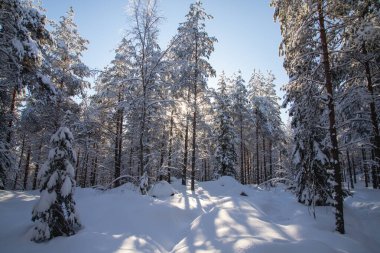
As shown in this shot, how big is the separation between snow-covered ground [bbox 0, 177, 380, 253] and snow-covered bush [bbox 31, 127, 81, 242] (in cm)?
36

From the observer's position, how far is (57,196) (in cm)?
845

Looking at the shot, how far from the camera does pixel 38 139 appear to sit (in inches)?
960

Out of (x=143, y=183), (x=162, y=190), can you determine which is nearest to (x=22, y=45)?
(x=143, y=183)

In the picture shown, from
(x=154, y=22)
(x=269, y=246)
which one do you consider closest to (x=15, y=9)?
(x=154, y=22)

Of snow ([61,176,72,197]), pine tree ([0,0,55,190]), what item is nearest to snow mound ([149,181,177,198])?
snow ([61,176,72,197])

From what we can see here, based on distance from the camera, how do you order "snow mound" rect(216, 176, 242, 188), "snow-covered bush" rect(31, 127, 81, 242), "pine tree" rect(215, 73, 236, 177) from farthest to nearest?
"pine tree" rect(215, 73, 236, 177)
"snow mound" rect(216, 176, 242, 188)
"snow-covered bush" rect(31, 127, 81, 242)

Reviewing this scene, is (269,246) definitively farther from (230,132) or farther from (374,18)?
(230,132)

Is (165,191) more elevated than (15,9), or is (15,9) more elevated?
(15,9)

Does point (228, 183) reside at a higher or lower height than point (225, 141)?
lower

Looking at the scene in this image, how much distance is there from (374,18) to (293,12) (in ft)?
9.05

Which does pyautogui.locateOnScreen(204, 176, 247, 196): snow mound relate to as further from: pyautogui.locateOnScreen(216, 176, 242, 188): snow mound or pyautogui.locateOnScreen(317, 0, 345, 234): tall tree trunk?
pyautogui.locateOnScreen(317, 0, 345, 234): tall tree trunk

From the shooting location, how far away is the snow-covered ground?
23.6 ft

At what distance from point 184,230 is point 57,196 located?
4.91 meters

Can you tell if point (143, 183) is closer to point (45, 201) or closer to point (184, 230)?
point (184, 230)
